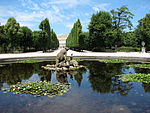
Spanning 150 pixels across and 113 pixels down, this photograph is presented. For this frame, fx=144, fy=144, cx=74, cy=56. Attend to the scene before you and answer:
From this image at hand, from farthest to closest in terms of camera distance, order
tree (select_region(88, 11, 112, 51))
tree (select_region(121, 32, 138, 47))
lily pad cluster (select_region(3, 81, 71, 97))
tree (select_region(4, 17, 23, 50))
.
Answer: tree (select_region(121, 32, 138, 47)), tree (select_region(88, 11, 112, 51)), tree (select_region(4, 17, 23, 50)), lily pad cluster (select_region(3, 81, 71, 97))

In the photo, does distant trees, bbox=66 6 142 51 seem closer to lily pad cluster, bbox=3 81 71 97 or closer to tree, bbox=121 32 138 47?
tree, bbox=121 32 138 47

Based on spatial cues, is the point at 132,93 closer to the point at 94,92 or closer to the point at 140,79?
the point at 94,92

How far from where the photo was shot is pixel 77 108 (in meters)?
4.84

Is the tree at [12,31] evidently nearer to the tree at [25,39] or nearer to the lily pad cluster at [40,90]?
the tree at [25,39]

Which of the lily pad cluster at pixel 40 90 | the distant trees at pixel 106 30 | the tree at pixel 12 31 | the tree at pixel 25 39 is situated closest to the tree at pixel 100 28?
the distant trees at pixel 106 30

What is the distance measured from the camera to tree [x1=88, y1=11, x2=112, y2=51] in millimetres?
43781

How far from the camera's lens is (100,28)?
4394cm

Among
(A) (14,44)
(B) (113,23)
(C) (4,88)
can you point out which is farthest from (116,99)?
(B) (113,23)

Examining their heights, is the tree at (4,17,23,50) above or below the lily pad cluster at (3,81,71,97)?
above

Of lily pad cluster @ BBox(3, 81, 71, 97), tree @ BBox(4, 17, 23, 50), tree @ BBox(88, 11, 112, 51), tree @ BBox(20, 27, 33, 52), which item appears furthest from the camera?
tree @ BBox(20, 27, 33, 52)

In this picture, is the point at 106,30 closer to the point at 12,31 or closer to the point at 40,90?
the point at 12,31

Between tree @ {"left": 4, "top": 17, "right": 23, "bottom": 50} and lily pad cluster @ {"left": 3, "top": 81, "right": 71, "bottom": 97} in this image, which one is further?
tree @ {"left": 4, "top": 17, "right": 23, "bottom": 50}

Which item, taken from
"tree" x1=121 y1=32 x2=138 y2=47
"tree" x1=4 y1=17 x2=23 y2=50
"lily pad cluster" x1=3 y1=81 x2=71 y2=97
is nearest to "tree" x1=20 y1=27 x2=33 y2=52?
"tree" x1=4 y1=17 x2=23 y2=50

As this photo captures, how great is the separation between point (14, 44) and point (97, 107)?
1726 inches
